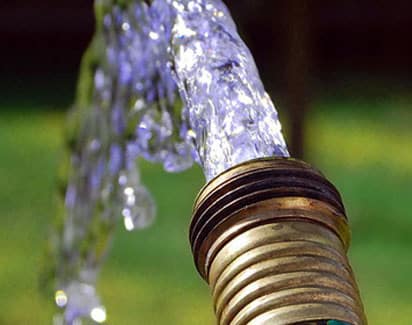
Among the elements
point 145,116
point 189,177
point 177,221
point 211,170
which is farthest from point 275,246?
point 189,177

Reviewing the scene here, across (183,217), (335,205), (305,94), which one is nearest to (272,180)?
(335,205)

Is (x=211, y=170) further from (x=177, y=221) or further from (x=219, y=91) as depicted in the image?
(x=177, y=221)

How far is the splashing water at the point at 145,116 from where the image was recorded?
0.82 m

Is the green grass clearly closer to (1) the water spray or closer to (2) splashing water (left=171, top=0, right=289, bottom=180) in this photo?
(1) the water spray

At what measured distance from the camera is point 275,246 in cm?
50

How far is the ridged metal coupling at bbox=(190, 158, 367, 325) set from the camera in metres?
0.48

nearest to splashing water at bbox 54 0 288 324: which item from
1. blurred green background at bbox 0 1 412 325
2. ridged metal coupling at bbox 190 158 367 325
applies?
ridged metal coupling at bbox 190 158 367 325

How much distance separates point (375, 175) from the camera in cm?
312

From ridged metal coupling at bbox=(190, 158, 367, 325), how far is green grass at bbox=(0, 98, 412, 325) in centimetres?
197

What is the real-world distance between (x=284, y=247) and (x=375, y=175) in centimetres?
265

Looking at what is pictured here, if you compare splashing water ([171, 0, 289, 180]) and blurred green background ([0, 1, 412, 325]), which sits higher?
splashing water ([171, 0, 289, 180])

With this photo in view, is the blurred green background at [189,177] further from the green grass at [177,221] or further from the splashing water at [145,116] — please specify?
the splashing water at [145,116]

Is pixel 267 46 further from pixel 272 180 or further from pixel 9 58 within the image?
pixel 272 180

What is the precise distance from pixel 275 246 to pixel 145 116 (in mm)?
786
